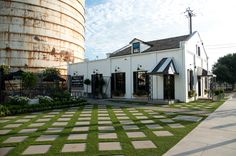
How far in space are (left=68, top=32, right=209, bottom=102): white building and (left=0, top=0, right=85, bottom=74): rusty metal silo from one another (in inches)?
246

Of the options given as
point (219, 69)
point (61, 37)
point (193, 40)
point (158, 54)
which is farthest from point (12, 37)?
point (219, 69)

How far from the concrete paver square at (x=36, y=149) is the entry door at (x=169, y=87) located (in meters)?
16.1

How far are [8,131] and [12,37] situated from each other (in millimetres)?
25070

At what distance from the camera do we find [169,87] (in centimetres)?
2148

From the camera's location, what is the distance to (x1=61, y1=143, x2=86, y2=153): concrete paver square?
20.2ft

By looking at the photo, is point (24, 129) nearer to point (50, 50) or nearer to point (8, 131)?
point (8, 131)

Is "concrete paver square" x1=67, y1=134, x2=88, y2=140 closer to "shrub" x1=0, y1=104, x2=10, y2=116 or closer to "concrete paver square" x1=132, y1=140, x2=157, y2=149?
"concrete paver square" x1=132, y1=140, x2=157, y2=149

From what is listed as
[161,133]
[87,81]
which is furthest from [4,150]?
[87,81]

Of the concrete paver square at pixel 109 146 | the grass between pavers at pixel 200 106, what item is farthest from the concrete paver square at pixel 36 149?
the grass between pavers at pixel 200 106

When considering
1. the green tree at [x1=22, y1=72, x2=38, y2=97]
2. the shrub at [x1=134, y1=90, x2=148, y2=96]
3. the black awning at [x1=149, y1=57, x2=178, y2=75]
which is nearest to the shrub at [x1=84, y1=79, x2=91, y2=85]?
the green tree at [x1=22, y1=72, x2=38, y2=97]

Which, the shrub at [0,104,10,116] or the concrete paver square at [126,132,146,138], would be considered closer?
the concrete paver square at [126,132,146,138]

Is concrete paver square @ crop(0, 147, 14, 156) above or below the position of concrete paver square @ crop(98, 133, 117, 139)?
below

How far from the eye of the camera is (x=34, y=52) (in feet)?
107

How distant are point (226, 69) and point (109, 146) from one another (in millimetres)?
44544
